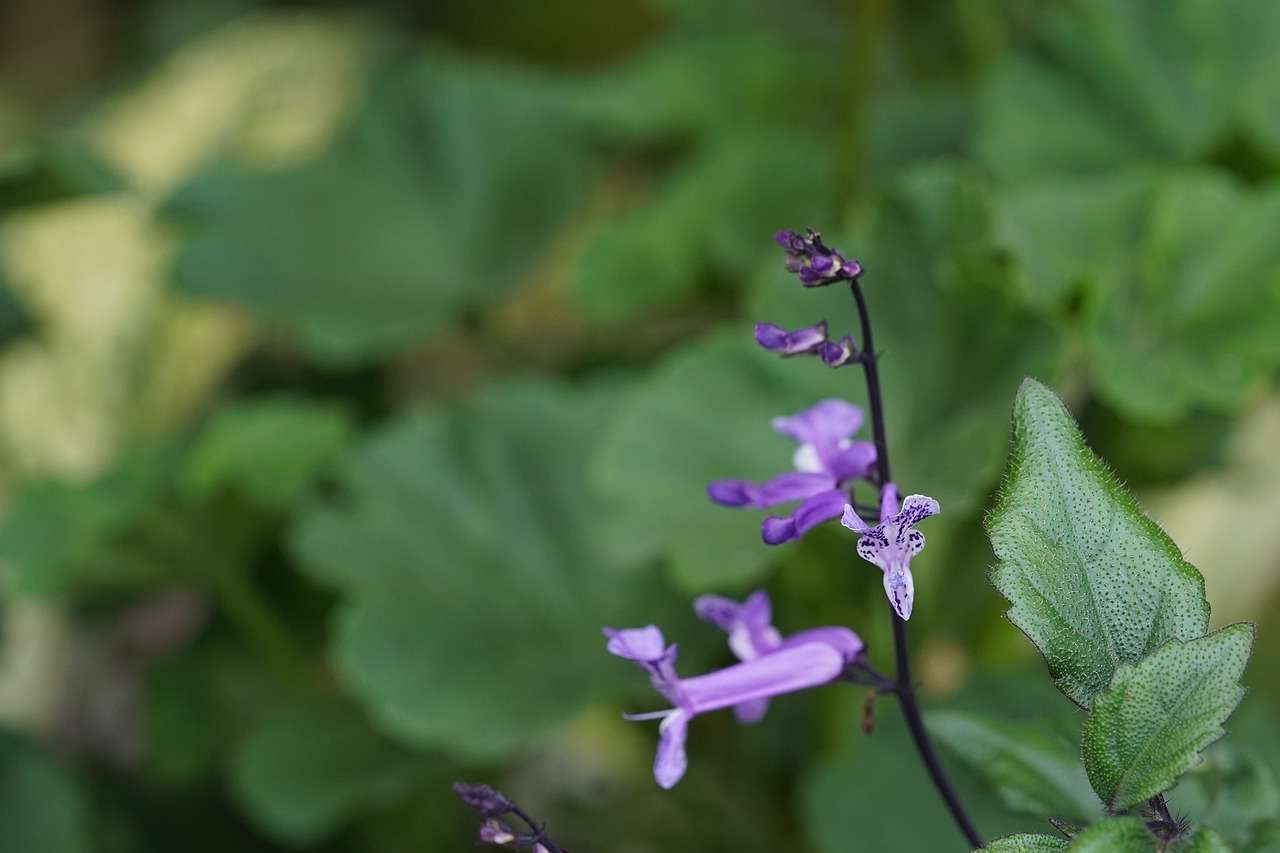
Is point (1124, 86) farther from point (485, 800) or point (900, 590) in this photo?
point (485, 800)

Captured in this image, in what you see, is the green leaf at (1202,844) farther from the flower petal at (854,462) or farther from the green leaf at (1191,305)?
the green leaf at (1191,305)

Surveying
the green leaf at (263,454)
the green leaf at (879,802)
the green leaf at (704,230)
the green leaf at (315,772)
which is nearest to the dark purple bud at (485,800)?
the green leaf at (879,802)

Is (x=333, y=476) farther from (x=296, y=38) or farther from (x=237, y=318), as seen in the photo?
(x=296, y=38)

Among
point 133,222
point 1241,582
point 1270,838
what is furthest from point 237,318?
point 1270,838

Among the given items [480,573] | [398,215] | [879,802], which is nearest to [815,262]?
[879,802]

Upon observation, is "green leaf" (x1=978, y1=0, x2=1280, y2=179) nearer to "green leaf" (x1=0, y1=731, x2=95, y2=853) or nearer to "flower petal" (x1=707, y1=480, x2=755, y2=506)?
"flower petal" (x1=707, y1=480, x2=755, y2=506)
